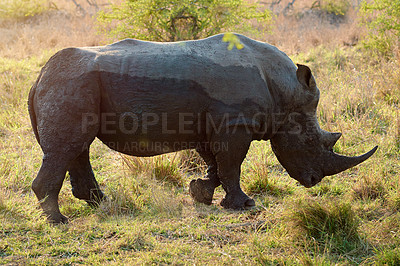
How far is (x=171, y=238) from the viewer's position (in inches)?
140

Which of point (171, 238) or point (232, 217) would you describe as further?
point (232, 217)

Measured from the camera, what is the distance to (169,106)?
3.69 meters

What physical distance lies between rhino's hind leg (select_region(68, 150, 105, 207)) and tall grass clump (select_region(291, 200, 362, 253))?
6.26ft

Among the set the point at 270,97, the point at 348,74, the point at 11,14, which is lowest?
the point at 11,14

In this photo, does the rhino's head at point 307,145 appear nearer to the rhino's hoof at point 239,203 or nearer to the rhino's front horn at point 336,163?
the rhino's front horn at point 336,163

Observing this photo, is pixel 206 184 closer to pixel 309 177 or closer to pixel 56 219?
pixel 309 177

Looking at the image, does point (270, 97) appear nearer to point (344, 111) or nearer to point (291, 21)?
point (344, 111)

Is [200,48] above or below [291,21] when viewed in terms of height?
above

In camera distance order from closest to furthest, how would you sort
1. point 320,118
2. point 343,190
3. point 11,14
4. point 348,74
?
1. point 343,190
2. point 320,118
3. point 348,74
4. point 11,14

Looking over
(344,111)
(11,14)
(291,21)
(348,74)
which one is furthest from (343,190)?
(11,14)

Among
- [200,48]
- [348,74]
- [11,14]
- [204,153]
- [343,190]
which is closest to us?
[200,48]

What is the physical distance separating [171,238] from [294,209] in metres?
1.05

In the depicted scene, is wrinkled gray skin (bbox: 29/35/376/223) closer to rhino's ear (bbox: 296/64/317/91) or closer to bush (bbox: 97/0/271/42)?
rhino's ear (bbox: 296/64/317/91)

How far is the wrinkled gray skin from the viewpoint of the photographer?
357 cm
